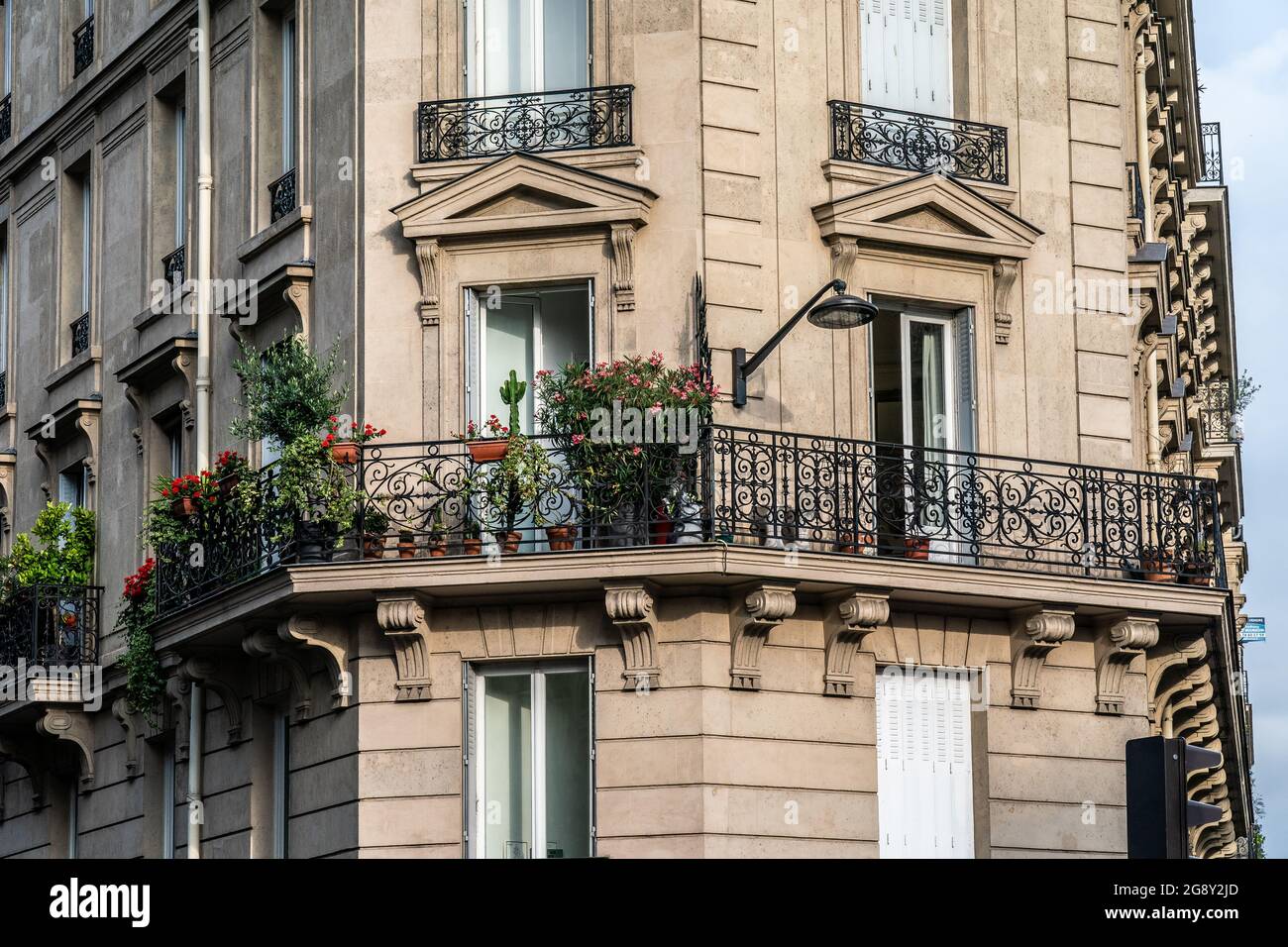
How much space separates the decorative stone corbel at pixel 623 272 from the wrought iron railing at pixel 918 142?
2147 mm

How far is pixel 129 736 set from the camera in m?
23.3

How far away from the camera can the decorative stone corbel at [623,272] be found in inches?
739

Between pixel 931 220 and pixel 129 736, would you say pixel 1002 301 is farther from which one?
pixel 129 736

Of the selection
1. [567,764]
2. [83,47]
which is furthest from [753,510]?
[83,47]

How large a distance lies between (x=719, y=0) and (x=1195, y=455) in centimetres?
1763

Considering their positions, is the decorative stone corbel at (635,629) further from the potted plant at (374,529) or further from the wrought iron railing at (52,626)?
the wrought iron railing at (52,626)

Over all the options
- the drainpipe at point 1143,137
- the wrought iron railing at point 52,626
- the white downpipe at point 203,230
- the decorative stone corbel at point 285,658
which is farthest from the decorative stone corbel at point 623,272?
the wrought iron railing at point 52,626

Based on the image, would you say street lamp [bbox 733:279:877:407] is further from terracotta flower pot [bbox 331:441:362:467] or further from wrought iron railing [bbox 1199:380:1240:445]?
wrought iron railing [bbox 1199:380:1240:445]

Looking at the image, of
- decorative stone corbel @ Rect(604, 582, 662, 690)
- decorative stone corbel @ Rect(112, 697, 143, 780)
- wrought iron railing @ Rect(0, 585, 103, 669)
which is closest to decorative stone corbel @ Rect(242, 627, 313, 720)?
decorative stone corbel @ Rect(604, 582, 662, 690)

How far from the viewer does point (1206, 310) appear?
37.9 metres

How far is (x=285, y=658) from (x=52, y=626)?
6.09 metres
